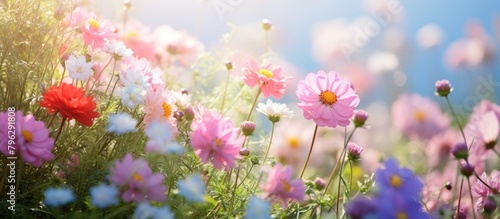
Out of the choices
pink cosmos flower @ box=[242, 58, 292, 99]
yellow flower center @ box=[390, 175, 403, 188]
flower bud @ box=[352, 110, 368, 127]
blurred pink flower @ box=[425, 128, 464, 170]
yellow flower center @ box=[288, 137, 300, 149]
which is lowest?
yellow flower center @ box=[390, 175, 403, 188]

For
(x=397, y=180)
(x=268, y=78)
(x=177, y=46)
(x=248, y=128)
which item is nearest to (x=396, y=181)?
(x=397, y=180)

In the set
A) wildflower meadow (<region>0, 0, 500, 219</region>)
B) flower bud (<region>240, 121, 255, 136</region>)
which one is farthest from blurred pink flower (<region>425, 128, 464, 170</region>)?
flower bud (<region>240, 121, 255, 136</region>)

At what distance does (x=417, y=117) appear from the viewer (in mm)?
1682

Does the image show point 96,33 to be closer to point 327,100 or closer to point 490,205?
point 327,100

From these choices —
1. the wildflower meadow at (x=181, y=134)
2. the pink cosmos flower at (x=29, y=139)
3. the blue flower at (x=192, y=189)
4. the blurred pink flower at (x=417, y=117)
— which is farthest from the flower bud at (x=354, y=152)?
the blurred pink flower at (x=417, y=117)

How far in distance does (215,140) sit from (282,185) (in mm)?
111

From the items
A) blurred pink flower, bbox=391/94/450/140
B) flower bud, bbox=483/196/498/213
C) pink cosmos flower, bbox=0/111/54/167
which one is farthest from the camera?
blurred pink flower, bbox=391/94/450/140

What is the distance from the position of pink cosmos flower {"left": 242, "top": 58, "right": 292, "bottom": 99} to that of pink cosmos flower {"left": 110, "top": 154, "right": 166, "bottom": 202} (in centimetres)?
37

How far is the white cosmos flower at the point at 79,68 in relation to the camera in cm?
102

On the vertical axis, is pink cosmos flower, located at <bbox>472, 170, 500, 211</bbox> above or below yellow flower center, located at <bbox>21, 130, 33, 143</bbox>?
above

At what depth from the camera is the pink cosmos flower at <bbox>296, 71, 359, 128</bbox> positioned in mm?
1034

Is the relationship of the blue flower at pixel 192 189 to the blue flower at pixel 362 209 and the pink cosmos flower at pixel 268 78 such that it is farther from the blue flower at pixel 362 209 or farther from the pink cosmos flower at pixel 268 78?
the pink cosmos flower at pixel 268 78

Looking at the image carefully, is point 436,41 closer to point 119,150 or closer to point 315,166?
point 315,166

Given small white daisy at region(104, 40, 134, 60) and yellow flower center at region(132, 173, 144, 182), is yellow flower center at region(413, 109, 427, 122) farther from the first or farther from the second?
yellow flower center at region(132, 173, 144, 182)
